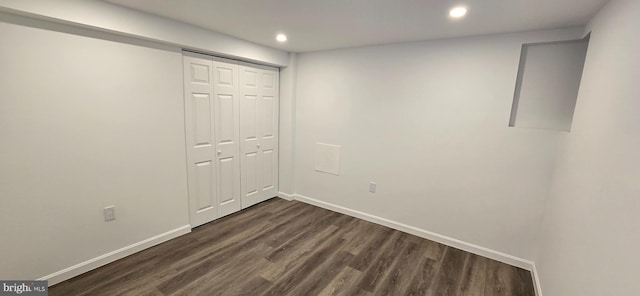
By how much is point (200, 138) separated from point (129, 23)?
1.21 meters

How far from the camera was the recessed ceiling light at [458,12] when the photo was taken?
1.83 meters

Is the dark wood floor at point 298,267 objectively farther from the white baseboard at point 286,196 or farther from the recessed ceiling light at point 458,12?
the recessed ceiling light at point 458,12

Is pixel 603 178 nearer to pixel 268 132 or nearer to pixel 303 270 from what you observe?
pixel 303 270

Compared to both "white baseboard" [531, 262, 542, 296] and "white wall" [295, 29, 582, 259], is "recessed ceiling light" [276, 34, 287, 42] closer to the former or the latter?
"white wall" [295, 29, 582, 259]

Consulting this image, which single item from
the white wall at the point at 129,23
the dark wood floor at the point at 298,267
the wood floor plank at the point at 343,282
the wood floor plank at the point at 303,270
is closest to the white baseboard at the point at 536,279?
the dark wood floor at the point at 298,267

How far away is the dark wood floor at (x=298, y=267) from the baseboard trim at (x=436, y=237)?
70 mm

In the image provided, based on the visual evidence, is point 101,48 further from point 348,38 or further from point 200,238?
point 348,38

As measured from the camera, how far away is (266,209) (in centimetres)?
364

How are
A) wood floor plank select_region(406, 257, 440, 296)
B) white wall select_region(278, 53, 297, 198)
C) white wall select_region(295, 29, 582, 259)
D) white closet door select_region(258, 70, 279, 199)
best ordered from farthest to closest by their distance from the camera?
white wall select_region(278, 53, 297, 198)
white closet door select_region(258, 70, 279, 199)
white wall select_region(295, 29, 582, 259)
wood floor plank select_region(406, 257, 440, 296)

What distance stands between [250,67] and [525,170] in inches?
125

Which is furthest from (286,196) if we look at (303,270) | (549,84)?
(549,84)

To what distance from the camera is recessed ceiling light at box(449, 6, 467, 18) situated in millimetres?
1831

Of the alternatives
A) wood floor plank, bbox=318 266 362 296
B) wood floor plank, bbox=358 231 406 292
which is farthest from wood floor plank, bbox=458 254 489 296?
wood floor plank, bbox=318 266 362 296

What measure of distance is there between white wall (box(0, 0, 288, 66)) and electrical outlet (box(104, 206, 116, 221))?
1465 millimetres
